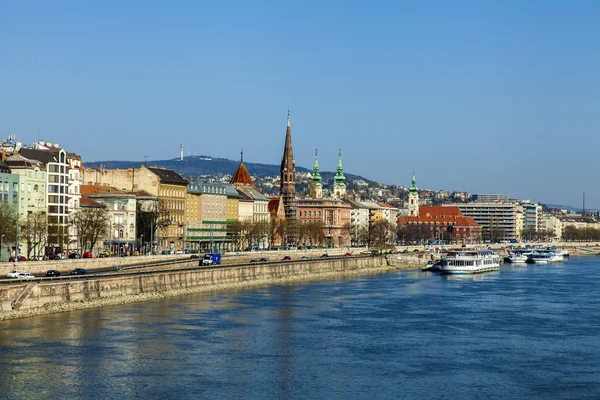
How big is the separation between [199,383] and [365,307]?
28.1m

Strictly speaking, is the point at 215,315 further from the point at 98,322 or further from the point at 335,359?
the point at 335,359

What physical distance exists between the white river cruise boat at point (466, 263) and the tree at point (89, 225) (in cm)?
3889

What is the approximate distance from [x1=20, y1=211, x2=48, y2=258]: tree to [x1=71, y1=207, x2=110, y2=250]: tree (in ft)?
12.6

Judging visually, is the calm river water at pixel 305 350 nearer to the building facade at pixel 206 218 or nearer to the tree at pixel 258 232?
the building facade at pixel 206 218

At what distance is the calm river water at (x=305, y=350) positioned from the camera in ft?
126

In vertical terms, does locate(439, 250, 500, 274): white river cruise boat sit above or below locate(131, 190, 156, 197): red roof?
below

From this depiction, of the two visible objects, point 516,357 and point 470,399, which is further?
point 516,357

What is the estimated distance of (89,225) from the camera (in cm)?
8675

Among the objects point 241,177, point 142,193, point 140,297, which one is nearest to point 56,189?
point 142,193

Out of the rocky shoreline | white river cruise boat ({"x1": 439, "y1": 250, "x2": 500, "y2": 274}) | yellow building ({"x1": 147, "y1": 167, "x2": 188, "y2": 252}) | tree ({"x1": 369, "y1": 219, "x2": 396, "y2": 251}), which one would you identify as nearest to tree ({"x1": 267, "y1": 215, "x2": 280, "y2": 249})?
yellow building ({"x1": 147, "y1": 167, "x2": 188, "y2": 252})

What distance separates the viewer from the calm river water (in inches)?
1515

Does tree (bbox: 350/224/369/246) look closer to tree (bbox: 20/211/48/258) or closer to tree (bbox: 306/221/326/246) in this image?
tree (bbox: 306/221/326/246)

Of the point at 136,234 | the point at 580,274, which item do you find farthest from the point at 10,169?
the point at 580,274

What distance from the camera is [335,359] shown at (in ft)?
147
